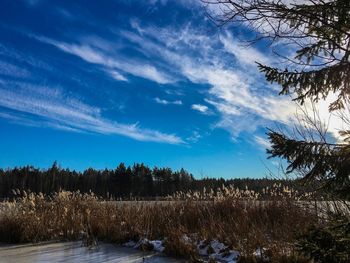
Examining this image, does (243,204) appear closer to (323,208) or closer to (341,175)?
(323,208)

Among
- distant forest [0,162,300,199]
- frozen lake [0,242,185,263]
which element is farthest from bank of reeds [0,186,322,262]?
distant forest [0,162,300,199]

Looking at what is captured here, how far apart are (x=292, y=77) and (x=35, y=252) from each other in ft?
23.0

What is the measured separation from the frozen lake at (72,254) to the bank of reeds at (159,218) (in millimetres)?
588

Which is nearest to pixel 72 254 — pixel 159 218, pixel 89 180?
pixel 159 218

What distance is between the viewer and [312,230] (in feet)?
14.0

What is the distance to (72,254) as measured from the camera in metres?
9.20

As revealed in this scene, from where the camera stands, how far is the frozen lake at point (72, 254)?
8.49 meters

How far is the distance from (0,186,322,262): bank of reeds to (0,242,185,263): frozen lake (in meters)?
0.59

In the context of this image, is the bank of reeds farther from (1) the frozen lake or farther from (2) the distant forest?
(2) the distant forest

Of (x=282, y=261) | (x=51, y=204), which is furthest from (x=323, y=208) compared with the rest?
(x=51, y=204)

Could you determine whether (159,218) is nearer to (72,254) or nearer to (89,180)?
(72,254)

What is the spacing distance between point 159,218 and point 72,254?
3356 millimetres

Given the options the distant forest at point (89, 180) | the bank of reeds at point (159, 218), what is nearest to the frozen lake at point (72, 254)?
the bank of reeds at point (159, 218)

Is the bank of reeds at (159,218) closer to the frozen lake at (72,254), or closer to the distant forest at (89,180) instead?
the frozen lake at (72,254)
